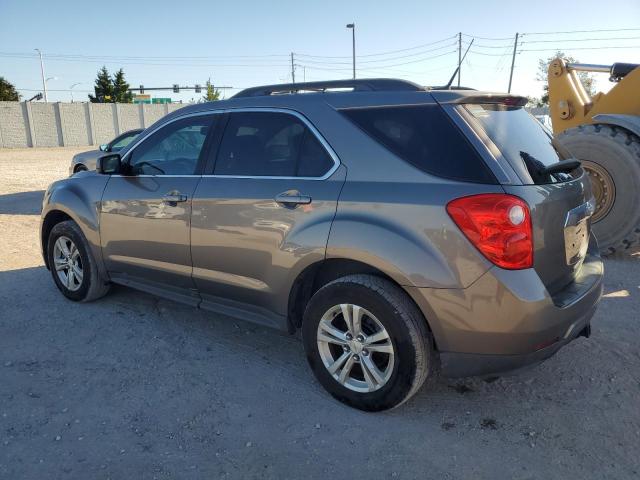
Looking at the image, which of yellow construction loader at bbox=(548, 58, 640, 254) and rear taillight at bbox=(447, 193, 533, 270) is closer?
rear taillight at bbox=(447, 193, 533, 270)

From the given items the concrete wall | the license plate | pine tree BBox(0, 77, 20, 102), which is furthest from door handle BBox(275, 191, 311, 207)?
pine tree BBox(0, 77, 20, 102)

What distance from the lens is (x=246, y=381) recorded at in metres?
3.42

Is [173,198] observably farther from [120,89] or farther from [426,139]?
[120,89]

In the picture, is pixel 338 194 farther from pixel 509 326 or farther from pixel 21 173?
pixel 21 173

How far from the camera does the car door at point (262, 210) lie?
3084 mm

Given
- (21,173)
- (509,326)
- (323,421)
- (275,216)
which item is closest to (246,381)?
(323,421)

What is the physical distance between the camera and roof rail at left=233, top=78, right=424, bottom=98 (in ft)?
10.1

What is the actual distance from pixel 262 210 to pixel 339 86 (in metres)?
0.93

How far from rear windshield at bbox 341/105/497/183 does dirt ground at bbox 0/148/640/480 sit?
1411 mm

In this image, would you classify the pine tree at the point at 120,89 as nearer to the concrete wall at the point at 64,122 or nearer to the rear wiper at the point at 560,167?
the concrete wall at the point at 64,122

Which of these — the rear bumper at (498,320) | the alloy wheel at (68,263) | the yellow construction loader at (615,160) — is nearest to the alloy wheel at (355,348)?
the rear bumper at (498,320)

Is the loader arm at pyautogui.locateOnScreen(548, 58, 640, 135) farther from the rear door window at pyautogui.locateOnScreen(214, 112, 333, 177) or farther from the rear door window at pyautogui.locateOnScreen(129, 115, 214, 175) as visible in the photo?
the rear door window at pyautogui.locateOnScreen(129, 115, 214, 175)

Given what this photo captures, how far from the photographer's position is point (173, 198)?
3.78 metres

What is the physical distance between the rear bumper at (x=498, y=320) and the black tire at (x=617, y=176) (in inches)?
145
